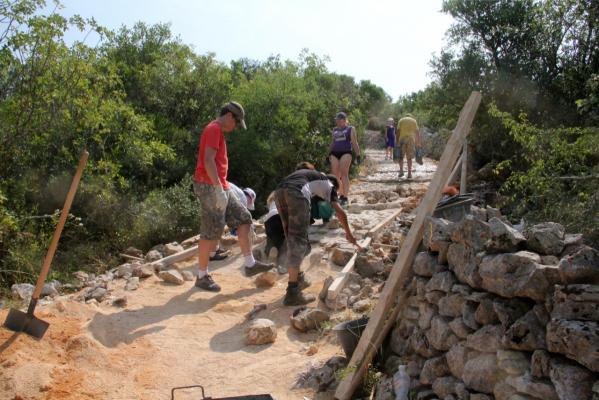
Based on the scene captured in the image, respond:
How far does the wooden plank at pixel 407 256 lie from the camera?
4.14 m

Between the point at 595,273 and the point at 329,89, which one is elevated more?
the point at 329,89

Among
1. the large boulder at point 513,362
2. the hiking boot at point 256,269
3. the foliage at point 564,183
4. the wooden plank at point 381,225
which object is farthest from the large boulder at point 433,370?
the wooden plank at point 381,225

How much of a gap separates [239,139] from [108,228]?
4.30 metres

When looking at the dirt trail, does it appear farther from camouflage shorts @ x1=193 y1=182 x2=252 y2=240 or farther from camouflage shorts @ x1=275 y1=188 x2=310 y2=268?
camouflage shorts @ x1=193 y1=182 x2=252 y2=240

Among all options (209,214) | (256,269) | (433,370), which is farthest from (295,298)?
(433,370)

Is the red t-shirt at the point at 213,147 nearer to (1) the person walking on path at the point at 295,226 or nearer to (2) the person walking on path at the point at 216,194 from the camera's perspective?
(2) the person walking on path at the point at 216,194

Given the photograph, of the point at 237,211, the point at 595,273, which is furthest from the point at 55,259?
the point at 595,273

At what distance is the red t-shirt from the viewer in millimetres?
5910

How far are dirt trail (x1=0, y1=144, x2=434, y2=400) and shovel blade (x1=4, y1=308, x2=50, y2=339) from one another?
0.08 meters

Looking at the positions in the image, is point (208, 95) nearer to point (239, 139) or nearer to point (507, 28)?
point (239, 139)

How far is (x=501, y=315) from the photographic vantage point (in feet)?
10.2

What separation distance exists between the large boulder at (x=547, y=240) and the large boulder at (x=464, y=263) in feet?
1.11

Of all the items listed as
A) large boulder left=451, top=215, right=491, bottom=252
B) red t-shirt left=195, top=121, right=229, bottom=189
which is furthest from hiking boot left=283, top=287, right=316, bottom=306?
large boulder left=451, top=215, right=491, bottom=252

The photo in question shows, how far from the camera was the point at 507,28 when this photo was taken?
36.4 ft
